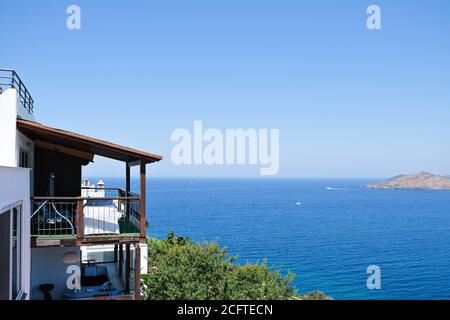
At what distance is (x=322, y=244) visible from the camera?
207ft

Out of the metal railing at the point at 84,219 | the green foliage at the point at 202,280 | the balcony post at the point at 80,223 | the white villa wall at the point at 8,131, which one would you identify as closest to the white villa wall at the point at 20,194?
the metal railing at the point at 84,219

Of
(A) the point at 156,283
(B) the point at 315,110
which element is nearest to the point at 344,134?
(B) the point at 315,110

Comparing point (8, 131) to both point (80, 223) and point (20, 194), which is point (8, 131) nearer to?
point (80, 223)

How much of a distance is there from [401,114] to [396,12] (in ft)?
165

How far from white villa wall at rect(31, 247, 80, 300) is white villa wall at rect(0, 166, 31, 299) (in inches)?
135

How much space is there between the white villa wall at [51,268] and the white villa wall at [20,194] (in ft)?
11.3

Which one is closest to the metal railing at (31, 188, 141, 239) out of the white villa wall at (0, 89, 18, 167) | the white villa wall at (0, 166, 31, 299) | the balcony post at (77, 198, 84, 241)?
the balcony post at (77, 198, 84, 241)

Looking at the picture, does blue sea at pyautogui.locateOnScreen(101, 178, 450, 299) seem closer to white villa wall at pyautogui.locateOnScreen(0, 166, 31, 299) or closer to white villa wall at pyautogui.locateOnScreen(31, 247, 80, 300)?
white villa wall at pyautogui.locateOnScreen(31, 247, 80, 300)

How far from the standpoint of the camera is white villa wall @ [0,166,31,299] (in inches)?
228

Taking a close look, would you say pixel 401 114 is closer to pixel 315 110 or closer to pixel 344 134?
pixel 344 134

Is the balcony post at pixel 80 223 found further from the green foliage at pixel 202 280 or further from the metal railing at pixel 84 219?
the green foliage at pixel 202 280

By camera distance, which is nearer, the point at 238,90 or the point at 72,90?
the point at 72,90

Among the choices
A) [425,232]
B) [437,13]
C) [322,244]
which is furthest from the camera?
[425,232]
